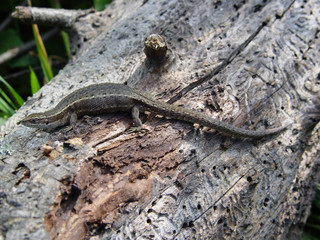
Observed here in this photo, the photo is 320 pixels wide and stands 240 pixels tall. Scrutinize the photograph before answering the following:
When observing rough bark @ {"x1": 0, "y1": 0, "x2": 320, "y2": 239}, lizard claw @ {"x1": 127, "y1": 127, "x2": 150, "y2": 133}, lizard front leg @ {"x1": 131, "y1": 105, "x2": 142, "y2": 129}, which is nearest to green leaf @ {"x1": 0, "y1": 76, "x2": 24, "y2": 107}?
rough bark @ {"x1": 0, "y1": 0, "x2": 320, "y2": 239}

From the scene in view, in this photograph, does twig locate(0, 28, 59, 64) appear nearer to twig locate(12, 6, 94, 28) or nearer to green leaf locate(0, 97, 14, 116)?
green leaf locate(0, 97, 14, 116)

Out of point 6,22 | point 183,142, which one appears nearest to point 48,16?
point 6,22

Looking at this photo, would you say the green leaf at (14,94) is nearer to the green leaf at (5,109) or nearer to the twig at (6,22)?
the green leaf at (5,109)

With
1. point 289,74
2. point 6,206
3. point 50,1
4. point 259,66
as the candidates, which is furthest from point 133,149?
point 50,1

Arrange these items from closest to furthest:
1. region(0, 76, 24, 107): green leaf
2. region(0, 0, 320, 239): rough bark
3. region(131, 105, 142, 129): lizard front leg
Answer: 1. region(0, 0, 320, 239): rough bark
2. region(131, 105, 142, 129): lizard front leg
3. region(0, 76, 24, 107): green leaf

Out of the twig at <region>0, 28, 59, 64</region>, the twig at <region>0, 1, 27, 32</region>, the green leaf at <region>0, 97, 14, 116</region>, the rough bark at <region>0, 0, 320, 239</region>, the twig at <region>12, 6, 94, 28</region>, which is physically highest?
the twig at <region>0, 1, 27, 32</region>

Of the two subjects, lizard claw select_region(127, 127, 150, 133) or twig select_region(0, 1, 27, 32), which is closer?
lizard claw select_region(127, 127, 150, 133)

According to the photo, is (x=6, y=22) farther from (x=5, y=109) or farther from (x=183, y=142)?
(x=183, y=142)

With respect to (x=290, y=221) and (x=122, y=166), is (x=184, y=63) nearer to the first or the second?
(x=122, y=166)
